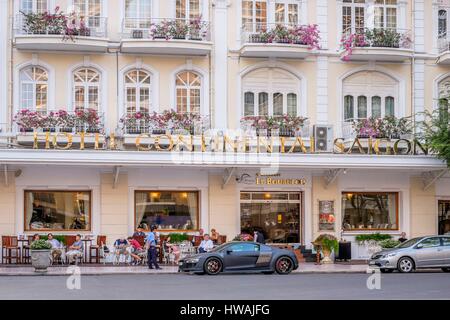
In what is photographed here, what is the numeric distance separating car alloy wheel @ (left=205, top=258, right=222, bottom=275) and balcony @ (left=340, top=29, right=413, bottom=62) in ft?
36.1

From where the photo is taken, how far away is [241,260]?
26.3m

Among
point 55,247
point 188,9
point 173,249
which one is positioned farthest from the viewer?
point 188,9

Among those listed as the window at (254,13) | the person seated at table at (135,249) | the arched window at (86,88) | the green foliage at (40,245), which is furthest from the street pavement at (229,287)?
the window at (254,13)

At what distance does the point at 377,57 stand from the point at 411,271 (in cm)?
957

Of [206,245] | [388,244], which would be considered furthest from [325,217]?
[206,245]

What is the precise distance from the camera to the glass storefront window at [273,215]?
1300 inches

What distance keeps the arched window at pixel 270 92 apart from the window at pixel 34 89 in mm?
7459

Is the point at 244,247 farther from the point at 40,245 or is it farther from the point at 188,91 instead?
the point at 188,91

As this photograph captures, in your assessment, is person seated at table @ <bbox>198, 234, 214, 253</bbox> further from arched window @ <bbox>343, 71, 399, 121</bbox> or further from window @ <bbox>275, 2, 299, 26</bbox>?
window @ <bbox>275, 2, 299, 26</bbox>

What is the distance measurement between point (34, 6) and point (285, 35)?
30.8 feet

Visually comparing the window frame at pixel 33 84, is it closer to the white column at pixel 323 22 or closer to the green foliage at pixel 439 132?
the white column at pixel 323 22
